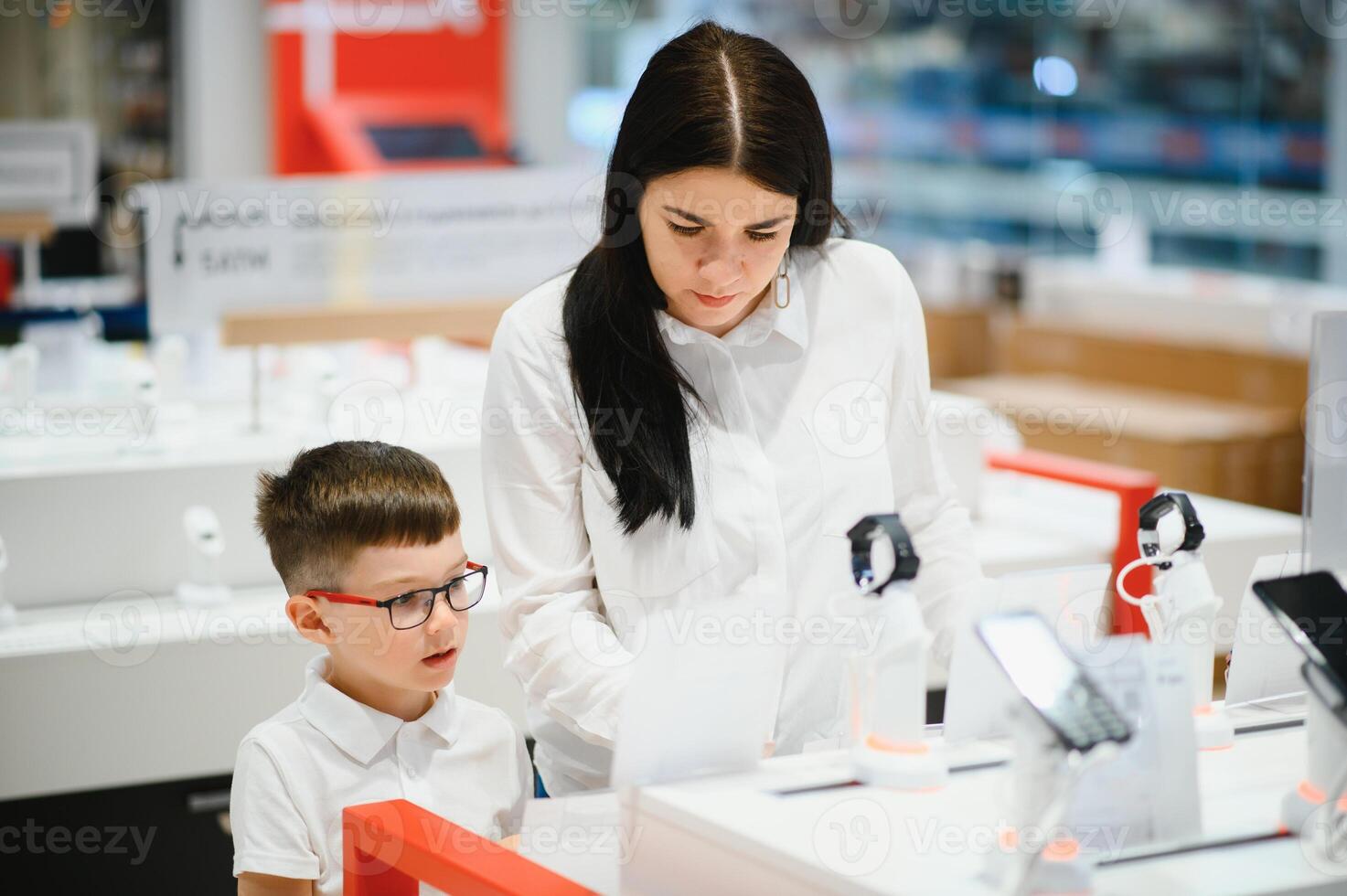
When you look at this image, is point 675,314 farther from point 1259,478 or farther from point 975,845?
point 1259,478

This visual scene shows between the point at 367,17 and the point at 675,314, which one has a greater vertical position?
the point at 367,17

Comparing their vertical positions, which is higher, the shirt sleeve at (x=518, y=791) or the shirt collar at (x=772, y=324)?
the shirt collar at (x=772, y=324)

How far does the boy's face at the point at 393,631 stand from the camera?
5.53ft

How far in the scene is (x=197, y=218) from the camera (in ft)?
10.5

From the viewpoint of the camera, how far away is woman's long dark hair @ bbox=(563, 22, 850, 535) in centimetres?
166

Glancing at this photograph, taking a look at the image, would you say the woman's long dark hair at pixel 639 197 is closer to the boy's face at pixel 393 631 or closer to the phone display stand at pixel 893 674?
the boy's face at pixel 393 631

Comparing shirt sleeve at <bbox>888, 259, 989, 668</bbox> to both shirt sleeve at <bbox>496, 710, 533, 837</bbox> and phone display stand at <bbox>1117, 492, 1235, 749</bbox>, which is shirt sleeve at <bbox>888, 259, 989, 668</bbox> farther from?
shirt sleeve at <bbox>496, 710, 533, 837</bbox>

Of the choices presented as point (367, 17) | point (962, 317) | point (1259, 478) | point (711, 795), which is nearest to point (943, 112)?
point (962, 317)

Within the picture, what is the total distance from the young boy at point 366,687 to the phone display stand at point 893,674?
0.52m

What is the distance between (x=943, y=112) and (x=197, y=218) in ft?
22.5

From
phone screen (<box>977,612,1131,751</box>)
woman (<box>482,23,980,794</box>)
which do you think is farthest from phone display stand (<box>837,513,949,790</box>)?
woman (<box>482,23,980,794</box>)

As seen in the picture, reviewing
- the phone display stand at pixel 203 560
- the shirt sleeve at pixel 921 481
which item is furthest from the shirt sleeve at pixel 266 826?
the phone display stand at pixel 203 560

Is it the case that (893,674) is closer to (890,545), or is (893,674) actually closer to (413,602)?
(890,545)

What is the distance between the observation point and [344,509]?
174 cm
